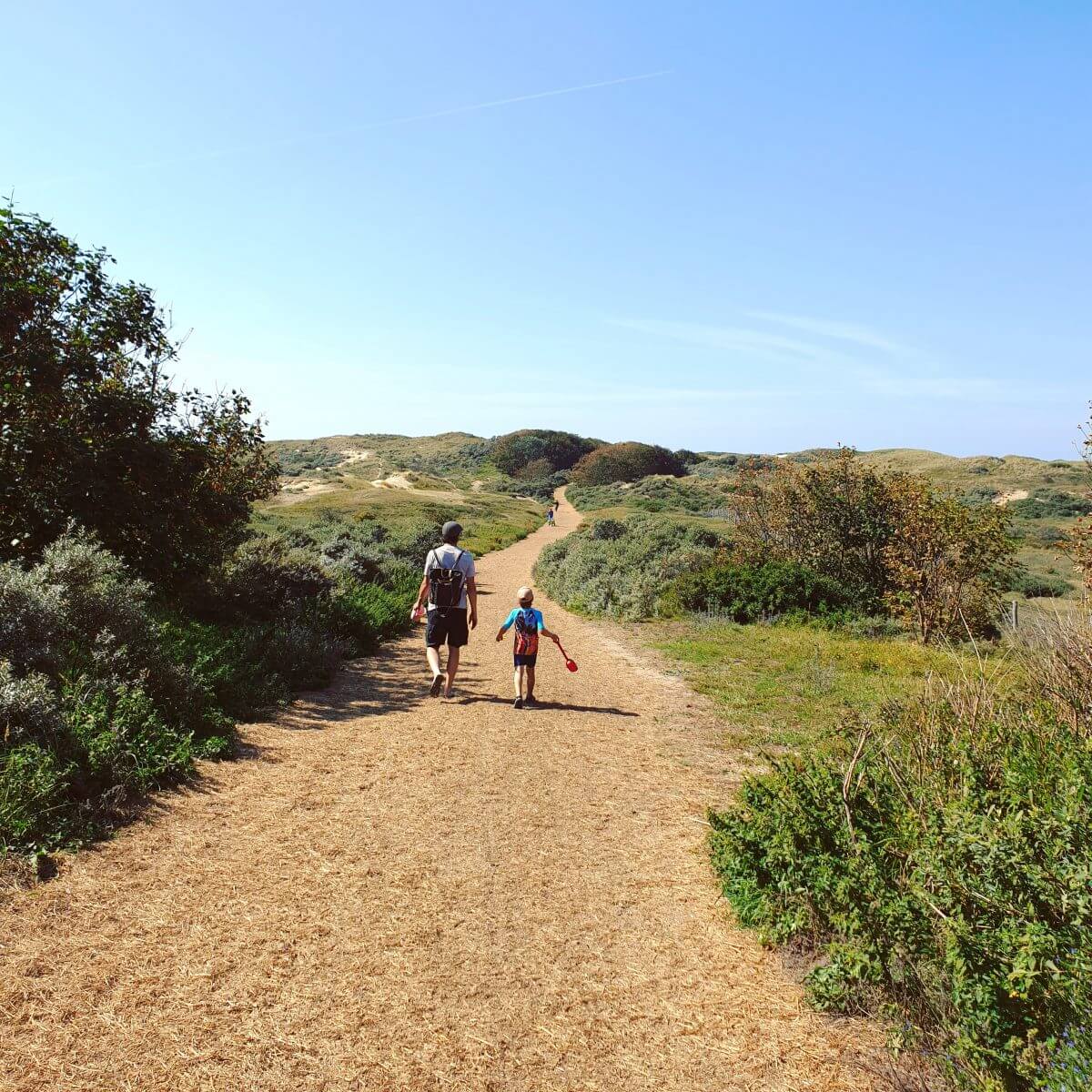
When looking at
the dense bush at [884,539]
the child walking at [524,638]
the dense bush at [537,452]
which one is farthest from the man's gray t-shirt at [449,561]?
the dense bush at [537,452]

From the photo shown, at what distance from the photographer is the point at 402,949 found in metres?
3.91

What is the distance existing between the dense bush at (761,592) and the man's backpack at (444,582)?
25.7 feet

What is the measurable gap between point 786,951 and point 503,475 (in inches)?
3504

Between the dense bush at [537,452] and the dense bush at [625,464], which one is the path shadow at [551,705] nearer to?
the dense bush at [625,464]

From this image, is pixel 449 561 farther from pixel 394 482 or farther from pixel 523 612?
pixel 394 482

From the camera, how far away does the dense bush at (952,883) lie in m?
2.84

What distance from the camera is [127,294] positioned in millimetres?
10648

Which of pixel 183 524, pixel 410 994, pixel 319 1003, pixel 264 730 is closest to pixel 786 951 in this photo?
pixel 410 994

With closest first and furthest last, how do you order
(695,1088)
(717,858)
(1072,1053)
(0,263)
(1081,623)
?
(1072,1053)
(695,1088)
(717,858)
(1081,623)
(0,263)

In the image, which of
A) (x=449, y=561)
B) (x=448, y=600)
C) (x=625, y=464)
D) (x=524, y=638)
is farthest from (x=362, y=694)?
(x=625, y=464)

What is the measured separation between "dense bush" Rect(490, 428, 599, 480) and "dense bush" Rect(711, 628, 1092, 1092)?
8761cm

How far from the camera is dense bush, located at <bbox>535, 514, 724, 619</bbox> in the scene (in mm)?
17031

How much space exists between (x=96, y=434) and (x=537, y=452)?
3523 inches

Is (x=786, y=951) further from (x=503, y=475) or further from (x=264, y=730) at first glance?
(x=503, y=475)
